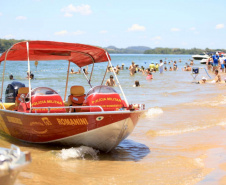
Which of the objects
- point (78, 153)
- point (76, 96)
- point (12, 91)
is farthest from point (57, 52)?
point (78, 153)

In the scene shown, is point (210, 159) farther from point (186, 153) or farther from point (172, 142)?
point (172, 142)

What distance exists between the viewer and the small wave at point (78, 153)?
7.15 meters

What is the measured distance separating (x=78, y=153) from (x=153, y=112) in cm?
570

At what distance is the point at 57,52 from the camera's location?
9.03 meters

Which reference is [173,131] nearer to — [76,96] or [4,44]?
[76,96]

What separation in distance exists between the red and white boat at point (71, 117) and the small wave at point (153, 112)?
384cm

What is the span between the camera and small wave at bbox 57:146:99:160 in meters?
7.15

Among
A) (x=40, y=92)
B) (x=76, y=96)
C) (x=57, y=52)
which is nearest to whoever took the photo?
(x=40, y=92)

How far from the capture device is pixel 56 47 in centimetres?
824

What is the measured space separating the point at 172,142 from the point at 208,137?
922mm

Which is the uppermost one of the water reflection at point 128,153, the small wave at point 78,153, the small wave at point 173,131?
the small wave at point 78,153

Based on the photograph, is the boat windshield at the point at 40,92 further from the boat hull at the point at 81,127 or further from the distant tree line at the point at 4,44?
Answer: the distant tree line at the point at 4,44

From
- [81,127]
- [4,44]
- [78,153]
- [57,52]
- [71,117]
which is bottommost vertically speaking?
[78,153]

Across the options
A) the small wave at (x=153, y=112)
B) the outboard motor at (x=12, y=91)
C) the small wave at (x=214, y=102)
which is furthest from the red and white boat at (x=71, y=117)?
the small wave at (x=214, y=102)
